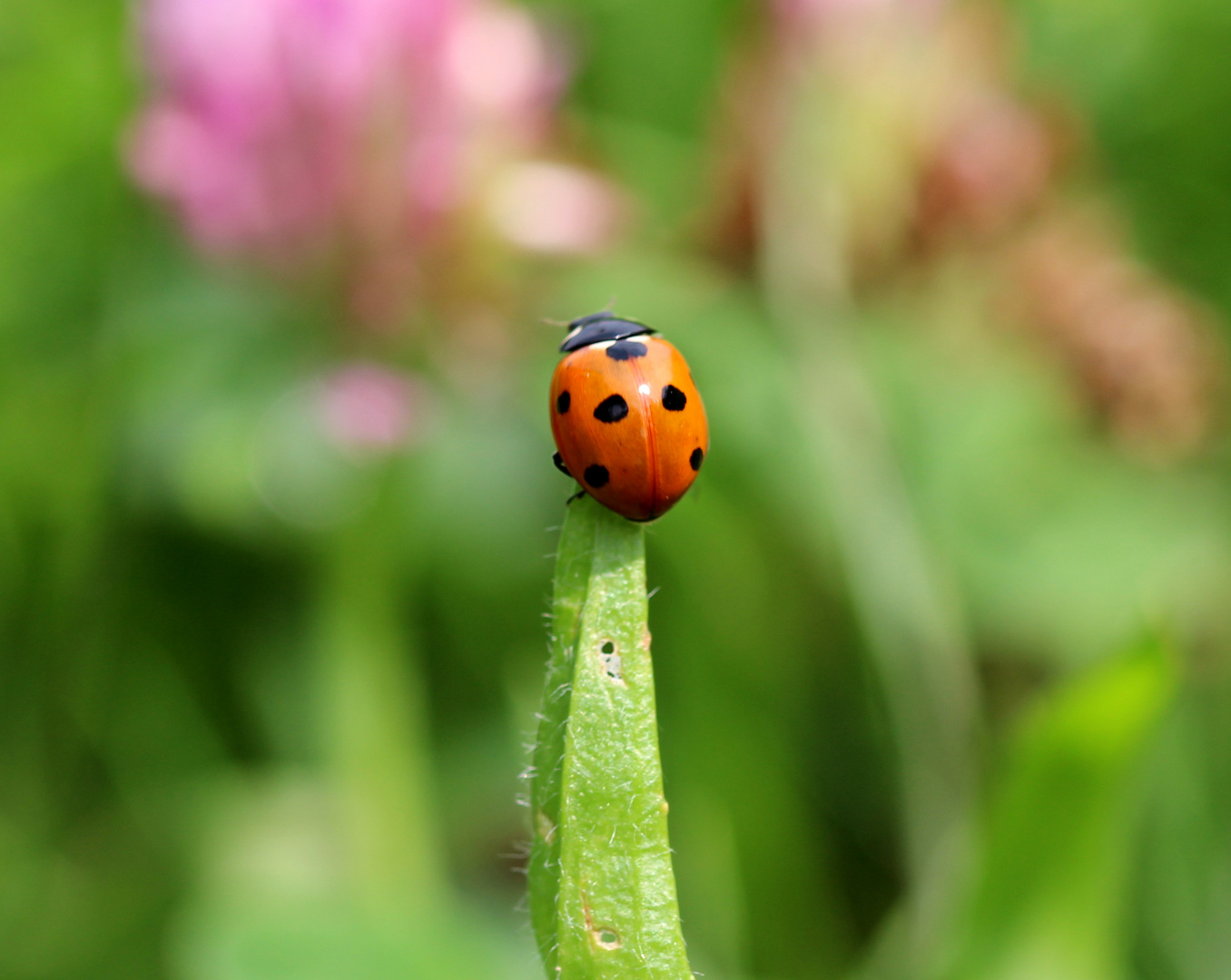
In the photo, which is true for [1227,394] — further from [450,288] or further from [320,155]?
[320,155]

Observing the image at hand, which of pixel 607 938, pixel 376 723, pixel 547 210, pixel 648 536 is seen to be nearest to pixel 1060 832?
pixel 648 536

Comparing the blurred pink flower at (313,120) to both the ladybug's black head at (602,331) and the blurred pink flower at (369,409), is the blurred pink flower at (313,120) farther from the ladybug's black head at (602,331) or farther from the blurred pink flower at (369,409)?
the ladybug's black head at (602,331)

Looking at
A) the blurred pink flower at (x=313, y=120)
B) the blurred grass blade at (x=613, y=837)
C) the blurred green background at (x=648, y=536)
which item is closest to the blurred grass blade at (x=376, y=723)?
the blurred green background at (x=648, y=536)

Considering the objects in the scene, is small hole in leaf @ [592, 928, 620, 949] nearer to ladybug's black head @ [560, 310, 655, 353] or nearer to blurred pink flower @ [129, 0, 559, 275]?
ladybug's black head @ [560, 310, 655, 353]

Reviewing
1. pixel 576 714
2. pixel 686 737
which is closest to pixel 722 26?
pixel 686 737

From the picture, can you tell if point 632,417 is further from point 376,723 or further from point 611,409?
point 376,723

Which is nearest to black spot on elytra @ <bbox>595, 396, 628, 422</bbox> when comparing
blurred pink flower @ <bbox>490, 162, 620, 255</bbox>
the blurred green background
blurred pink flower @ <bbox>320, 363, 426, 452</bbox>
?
the blurred green background

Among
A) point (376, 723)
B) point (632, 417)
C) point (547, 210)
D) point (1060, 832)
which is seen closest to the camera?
point (632, 417)
